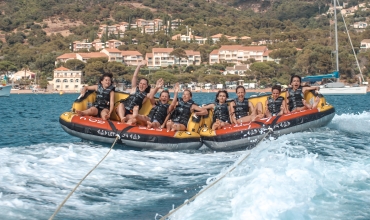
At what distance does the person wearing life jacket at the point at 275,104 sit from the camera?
11.3m

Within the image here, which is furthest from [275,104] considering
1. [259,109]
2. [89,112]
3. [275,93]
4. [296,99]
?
Answer: [89,112]

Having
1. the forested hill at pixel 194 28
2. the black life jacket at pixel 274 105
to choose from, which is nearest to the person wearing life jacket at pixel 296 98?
the black life jacket at pixel 274 105

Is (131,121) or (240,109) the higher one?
(240,109)

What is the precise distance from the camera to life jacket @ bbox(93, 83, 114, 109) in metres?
10.8

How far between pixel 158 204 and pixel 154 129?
3.90m

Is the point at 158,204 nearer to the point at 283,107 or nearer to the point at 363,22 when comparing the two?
the point at 283,107

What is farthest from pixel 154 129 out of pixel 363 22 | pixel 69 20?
pixel 363 22

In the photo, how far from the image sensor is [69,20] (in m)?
133

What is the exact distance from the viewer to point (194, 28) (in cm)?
12169

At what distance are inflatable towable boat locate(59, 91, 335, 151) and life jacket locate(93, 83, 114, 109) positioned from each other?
1.47ft

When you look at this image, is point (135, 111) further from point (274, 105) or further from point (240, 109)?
point (274, 105)

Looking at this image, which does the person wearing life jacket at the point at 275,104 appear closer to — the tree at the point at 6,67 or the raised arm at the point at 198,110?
the raised arm at the point at 198,110

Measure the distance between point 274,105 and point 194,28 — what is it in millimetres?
111628

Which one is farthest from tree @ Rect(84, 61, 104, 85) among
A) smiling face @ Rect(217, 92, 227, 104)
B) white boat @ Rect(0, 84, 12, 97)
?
smiling face @ Rect(217, 92, 227, 104)
